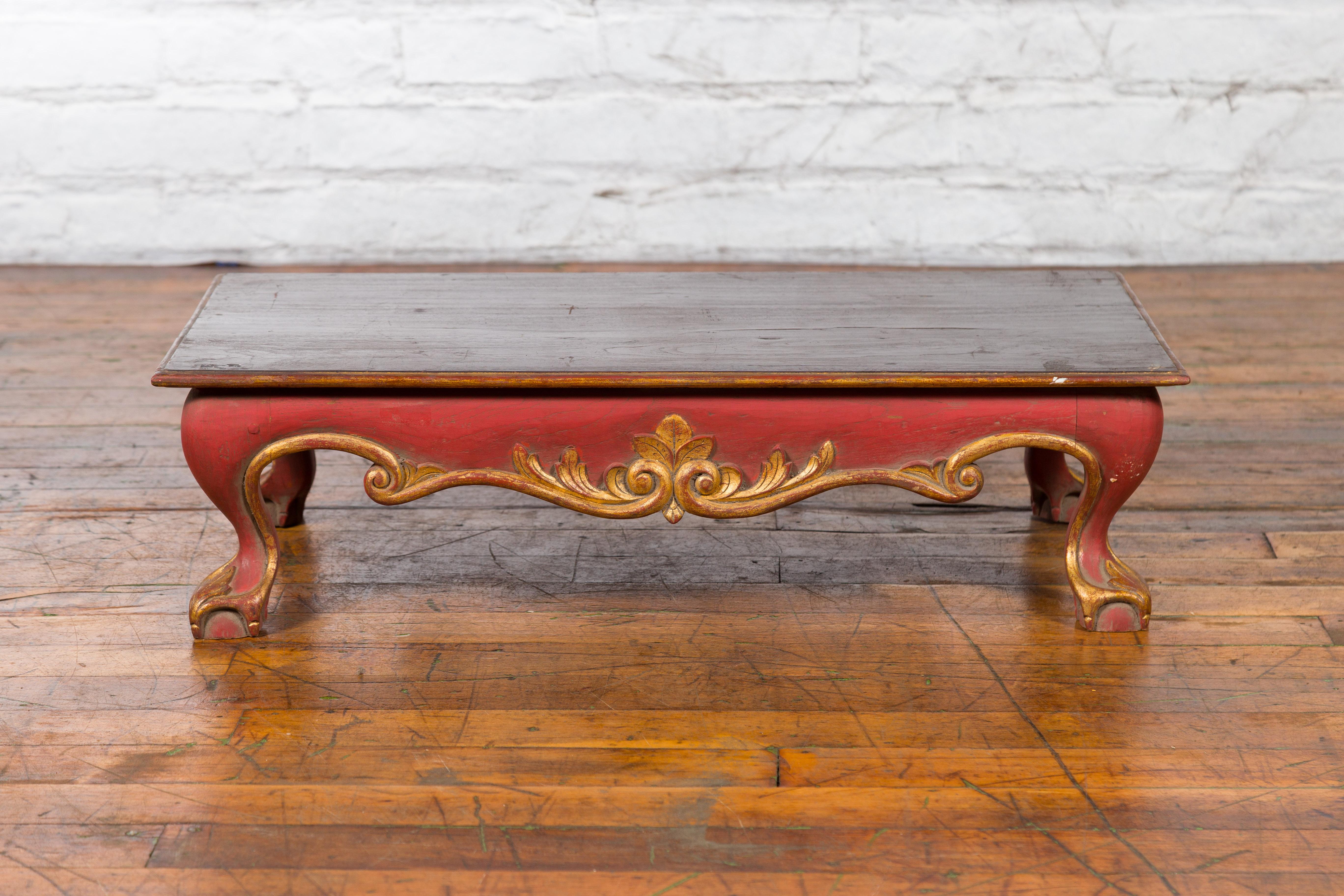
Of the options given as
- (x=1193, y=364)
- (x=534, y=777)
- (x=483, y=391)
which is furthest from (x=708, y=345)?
(x=1193, y=364)

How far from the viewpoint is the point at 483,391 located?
1792mm

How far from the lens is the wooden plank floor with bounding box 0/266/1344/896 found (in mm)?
1482

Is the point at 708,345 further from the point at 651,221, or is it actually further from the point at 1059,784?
the point at 651,221

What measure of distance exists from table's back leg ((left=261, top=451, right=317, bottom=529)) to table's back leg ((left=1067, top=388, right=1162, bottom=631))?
123 cm

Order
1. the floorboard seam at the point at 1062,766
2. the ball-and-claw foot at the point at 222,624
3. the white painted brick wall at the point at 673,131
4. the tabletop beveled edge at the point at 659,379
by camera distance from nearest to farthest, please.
→ the floorboard seam at the point at 1062,766 → the tabletop beveled edge at the point at 659,379 → the ball-and-claw foot at the point at 222,624 → the white painted brick wall at the point at 673,131

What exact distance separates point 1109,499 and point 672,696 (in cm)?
66

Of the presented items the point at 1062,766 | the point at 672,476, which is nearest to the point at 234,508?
the point at 672,476

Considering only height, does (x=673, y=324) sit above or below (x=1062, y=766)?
above

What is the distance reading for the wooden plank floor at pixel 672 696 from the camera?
58.4 inches

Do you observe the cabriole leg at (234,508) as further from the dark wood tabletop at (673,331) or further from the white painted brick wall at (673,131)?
the white painted brick wall at (673,131)

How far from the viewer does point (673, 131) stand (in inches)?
148

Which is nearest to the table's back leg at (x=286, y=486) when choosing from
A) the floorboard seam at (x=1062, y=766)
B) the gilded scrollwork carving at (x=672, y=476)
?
the gilded scrollwork carving at (x=672, y=476)

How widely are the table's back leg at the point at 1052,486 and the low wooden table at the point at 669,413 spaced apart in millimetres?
312

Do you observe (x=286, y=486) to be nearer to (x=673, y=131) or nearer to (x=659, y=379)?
(x=659, y=379)
